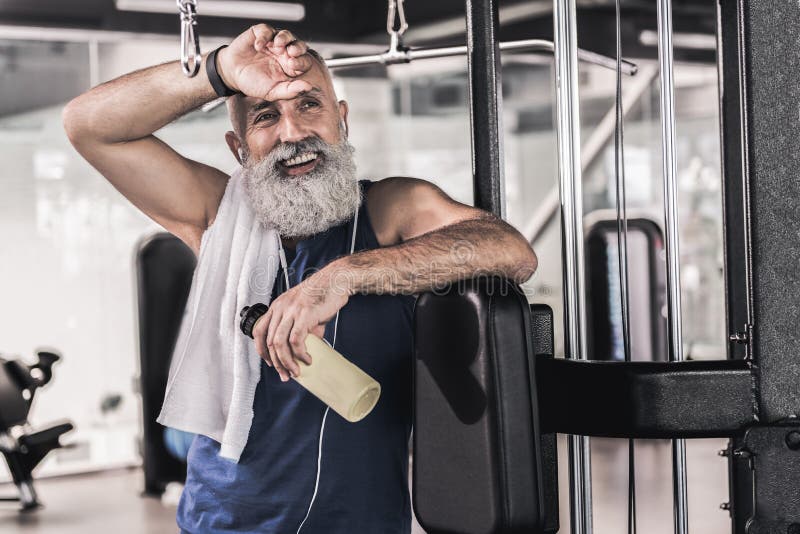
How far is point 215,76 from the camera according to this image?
1250mm

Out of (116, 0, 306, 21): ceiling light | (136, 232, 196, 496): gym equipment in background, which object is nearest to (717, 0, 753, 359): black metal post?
(136, 232, 196, 496): gym equipment in background

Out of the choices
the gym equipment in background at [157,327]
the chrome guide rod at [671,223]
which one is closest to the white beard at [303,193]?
the chrome guide rod at [671,223]

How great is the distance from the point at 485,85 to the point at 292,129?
0.49 metres

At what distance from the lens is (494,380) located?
0.89 m

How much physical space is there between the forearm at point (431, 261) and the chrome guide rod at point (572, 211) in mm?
94

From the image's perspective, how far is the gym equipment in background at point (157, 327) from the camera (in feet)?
13.7

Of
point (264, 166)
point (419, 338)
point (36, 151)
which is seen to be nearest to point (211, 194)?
point (264, 166)

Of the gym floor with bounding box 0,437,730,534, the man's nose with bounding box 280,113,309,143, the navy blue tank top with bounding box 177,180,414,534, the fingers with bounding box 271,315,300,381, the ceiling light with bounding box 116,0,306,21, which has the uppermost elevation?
the ceiling light with bounding box 116,0,306,21

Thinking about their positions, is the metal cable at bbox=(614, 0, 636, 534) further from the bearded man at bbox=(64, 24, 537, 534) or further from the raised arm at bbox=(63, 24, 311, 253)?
the raised arm at bbox=(63, 24, 311, 253)

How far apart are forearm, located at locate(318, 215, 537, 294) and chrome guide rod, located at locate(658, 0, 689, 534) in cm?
21

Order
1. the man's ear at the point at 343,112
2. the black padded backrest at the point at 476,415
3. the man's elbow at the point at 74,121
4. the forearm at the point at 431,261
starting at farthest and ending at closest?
the man's ear at the point at 343,112
the man's elbow at the point at 74,121
the forearm at the point at 431,261
the black padded backrest at the point at 476,415

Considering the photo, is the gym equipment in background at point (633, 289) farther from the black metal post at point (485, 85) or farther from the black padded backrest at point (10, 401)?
the black metal post at point (485, 85)

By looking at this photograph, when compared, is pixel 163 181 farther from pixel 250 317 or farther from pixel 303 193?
pixel 250 317

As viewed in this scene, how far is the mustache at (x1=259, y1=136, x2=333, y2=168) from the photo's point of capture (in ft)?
5.02
